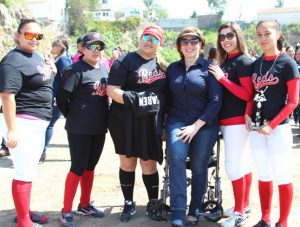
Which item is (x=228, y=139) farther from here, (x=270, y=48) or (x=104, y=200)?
(x=104, y=200)

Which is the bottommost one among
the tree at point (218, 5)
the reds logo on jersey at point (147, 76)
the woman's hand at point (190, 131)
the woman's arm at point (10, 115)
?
the woman's hand at point (190, 131)

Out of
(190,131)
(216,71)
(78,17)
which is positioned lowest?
(190,131)

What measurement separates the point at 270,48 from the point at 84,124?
1.97 m

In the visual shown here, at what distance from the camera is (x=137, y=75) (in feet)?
13.7

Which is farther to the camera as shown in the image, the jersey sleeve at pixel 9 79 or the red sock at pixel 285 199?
the red sock at pixel 285 199

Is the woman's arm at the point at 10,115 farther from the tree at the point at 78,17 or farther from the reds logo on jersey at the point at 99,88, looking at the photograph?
the tree at the point at 78,17

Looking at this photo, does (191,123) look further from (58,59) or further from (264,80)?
(58,59)

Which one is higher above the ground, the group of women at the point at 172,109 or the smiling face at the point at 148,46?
the smiling face at the point at 148,46

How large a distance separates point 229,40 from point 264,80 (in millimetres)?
572

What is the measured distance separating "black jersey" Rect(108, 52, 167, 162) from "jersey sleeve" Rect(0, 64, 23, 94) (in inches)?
36.3

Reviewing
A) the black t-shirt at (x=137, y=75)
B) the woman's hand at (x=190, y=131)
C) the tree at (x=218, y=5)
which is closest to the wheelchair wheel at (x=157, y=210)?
the woman's hand at (x=190, y=131)

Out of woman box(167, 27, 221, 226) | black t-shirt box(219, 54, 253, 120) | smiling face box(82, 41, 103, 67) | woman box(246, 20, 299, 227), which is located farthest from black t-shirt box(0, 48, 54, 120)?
woman box(246, 20, 299, 227)

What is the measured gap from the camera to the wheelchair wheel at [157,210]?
14.4ft

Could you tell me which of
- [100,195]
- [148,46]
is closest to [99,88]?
[148,46]
